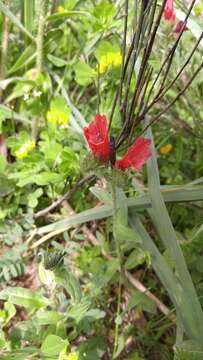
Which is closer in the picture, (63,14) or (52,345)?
(52,345)

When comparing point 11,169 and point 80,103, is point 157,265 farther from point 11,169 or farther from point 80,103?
point 80,103

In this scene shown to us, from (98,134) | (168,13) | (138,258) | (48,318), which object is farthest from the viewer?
(168,13)

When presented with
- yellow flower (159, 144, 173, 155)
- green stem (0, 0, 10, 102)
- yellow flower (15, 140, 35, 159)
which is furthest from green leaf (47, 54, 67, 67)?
yellow flower (159, 144, 173, 155)

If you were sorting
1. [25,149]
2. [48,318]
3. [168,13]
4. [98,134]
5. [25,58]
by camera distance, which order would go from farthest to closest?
1. [25,58]
2. [25,149]
3. [168,13]
4. [48,318]
5. [98,134]

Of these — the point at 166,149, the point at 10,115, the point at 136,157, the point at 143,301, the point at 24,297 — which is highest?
the point at 10,115

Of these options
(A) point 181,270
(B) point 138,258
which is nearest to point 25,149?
(B) point 138,258

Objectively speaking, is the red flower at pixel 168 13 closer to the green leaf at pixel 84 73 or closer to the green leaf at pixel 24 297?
the green leaf at pixel 84 73

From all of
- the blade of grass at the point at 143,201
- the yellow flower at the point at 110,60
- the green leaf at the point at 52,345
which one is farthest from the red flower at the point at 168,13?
the green leaf at the point at 52,345

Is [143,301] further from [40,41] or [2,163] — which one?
[40,41]
